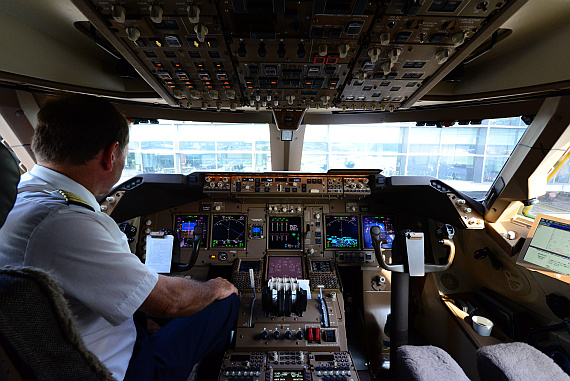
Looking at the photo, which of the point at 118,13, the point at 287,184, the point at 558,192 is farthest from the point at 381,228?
the point at 118,13

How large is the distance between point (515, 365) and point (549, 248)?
110 cm

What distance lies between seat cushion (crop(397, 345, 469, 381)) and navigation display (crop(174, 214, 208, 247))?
7.23ft

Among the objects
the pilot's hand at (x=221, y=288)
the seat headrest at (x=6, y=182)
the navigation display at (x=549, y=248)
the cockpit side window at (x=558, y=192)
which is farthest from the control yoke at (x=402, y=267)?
the seat headrest at (x=6, y=182)

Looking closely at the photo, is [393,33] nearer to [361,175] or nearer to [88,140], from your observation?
[88,140]

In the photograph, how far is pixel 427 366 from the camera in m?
1.16

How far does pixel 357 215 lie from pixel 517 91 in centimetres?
174

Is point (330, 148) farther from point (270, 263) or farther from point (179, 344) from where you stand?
point (179, 344)

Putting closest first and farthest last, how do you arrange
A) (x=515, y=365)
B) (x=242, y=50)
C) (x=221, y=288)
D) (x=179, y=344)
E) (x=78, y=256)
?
(x=78, y=256) < (x=515, y=365) < (x=242, y=50) < (x=179, y=344) < (x=221, y=288)

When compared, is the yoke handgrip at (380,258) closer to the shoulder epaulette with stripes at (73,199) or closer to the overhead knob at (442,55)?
the overhead knob at (442,55)

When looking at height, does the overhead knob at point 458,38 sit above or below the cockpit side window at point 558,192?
above

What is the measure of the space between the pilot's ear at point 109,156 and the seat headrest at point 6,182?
0.56m

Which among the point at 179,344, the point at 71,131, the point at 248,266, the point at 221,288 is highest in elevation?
the point at 71,131

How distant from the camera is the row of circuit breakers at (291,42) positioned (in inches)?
38.2

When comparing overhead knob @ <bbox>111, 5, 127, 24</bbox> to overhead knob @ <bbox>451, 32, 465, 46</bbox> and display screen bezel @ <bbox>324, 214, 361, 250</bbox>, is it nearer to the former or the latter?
overhead knob @ <bbox>451, 32, 465, 46</bbox>
